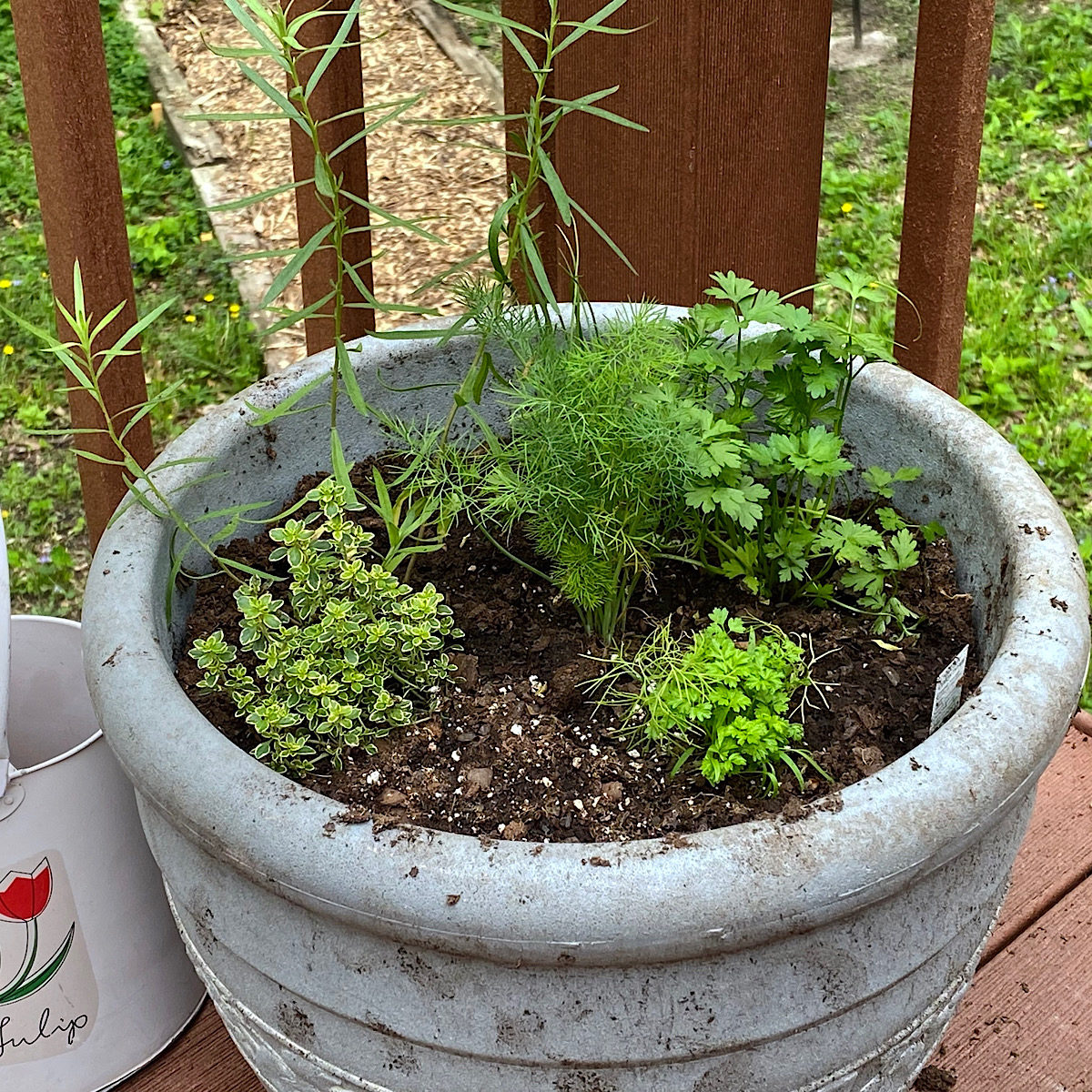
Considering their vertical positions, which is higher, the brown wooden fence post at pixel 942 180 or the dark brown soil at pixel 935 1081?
the brown wooden fence post at pixel 942 180

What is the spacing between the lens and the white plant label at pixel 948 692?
1.24 meters

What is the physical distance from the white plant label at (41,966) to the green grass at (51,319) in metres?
1.01

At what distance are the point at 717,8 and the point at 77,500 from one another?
1665mm

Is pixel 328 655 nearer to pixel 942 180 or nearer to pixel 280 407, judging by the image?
pixel 280 407

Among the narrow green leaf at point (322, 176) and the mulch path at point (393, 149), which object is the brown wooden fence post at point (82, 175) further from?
the mulch path at point (393, 149)

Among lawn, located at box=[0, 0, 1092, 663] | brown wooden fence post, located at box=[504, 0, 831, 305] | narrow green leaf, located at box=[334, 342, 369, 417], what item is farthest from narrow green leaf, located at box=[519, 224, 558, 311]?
lawn, located at box=[0, 0, 1092, 663]

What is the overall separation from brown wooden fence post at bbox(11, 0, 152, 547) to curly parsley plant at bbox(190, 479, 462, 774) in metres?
0.39

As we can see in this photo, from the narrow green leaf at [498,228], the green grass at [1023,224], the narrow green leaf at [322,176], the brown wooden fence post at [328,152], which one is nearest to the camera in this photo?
the narrow green leaf at [322,176]

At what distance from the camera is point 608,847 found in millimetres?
1037

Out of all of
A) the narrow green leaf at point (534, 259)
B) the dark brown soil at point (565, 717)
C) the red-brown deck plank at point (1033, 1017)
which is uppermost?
the narrow green leaf at point (534, 259)

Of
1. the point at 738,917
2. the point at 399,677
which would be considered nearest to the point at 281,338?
the point at 399,677

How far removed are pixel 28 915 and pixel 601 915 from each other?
0.81 meters

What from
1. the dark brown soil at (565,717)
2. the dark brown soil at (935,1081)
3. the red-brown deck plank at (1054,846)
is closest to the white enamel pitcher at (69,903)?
the dark brown soil at (565,717)

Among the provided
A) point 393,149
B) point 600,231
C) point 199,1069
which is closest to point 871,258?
point 393,149
